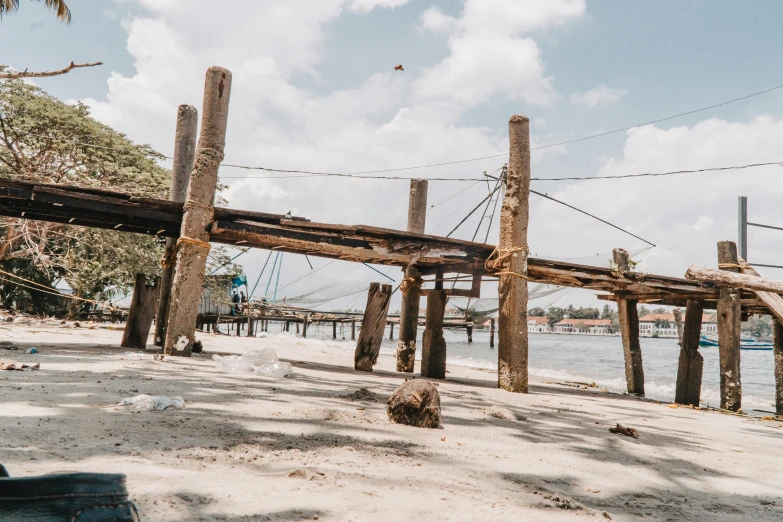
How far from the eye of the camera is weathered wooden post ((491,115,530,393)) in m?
7.77

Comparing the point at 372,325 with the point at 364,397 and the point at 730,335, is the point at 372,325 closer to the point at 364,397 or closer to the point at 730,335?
the point at 364,397

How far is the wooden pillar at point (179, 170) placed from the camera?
8922 mm

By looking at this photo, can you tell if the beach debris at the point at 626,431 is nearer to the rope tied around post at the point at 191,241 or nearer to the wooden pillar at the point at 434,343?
the wooden pillar at the point at 434,343

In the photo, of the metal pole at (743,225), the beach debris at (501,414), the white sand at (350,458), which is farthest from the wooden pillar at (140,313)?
the metal pole at (743,225)

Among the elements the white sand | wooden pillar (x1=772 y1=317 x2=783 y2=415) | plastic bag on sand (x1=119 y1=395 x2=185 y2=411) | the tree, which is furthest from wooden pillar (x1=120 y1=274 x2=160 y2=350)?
wooden pillar (x1=772 y1=317 x2=783 y2=415)

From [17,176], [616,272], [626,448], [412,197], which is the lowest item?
[626,448]

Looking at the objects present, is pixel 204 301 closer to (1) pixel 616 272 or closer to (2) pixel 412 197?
(2) pixel 412 197

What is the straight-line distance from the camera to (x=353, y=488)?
2.47 m

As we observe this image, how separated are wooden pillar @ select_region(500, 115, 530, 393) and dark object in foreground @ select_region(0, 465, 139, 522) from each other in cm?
703

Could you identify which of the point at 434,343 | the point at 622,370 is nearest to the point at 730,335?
the point at 434,343

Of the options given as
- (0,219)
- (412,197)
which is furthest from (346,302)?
(412,197)

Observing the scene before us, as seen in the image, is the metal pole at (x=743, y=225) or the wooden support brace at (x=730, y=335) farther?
the metal pole at (x=743, y=225)

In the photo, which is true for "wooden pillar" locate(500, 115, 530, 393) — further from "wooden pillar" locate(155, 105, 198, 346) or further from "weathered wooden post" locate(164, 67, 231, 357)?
"wooden pillar" locate(155, 105, 198, 346)

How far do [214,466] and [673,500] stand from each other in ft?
8.26
